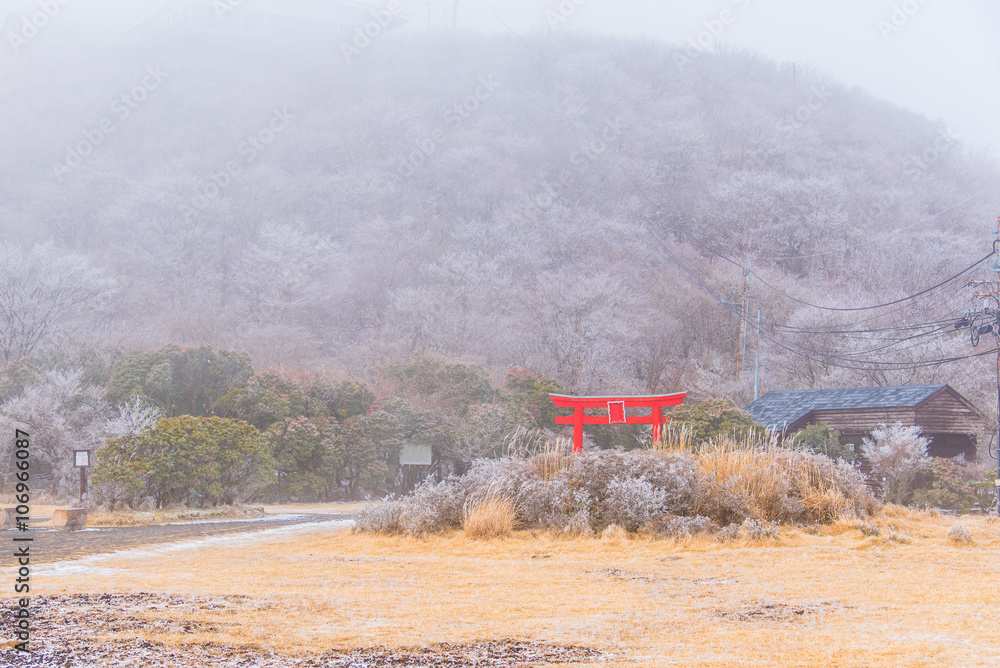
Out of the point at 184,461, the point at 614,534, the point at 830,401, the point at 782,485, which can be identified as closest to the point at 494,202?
the point at 830,401

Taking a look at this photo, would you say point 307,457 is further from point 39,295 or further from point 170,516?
point 39,295

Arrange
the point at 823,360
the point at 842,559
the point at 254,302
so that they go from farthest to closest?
the point at 254,302, the point at 823,360, the point at 842,559

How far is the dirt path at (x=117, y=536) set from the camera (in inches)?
376

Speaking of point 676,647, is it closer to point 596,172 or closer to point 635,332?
point 635,332

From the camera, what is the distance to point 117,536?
38.7 feet

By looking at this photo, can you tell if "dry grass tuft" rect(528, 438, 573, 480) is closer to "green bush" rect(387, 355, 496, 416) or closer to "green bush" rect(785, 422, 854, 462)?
"green bush" rect(785, 422, 854, 462)

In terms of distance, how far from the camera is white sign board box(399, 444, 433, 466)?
25.1 m

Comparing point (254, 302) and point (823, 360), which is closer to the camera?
point (823, 360)

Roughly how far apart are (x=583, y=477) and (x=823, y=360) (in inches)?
1289

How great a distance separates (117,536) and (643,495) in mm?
7260

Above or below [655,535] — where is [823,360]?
above

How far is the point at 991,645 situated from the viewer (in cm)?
431

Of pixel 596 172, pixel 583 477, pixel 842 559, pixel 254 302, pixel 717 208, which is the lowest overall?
pixel 842 559

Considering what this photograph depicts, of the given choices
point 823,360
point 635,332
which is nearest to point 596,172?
point 635,332
